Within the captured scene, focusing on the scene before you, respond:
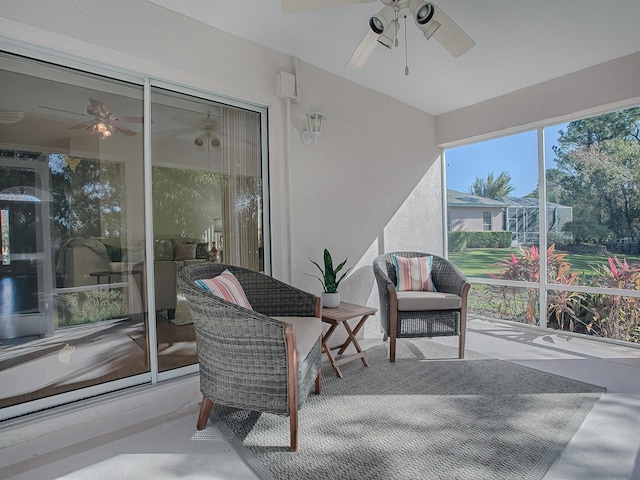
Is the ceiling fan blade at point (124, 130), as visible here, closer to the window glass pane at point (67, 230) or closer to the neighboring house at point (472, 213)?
the window glass pane at point (67, 230)

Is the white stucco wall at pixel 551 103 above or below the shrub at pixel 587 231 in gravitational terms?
above

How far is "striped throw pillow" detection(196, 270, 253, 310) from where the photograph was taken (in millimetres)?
2029

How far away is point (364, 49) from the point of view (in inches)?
90.7

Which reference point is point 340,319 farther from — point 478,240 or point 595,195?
point 595,195

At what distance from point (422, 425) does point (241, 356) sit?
111 cm

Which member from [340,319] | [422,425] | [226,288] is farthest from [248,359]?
[422,425]

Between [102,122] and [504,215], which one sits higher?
[102,122]

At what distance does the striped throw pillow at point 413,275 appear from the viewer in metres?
3.48

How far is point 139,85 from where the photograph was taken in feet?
7.74

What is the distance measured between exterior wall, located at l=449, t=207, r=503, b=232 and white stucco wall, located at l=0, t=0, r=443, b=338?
22cm

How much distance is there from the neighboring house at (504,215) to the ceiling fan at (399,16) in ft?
8.24

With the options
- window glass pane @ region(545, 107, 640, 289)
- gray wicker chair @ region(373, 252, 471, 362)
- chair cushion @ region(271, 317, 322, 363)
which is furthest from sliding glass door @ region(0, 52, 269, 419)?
window glass pane @ region(545, 107, 640, 289)

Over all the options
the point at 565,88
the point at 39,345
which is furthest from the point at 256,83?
the point at 565,88

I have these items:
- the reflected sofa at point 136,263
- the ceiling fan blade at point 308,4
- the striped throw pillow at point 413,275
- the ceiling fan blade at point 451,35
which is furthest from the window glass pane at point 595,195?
the reflected sofa at point 136,263
